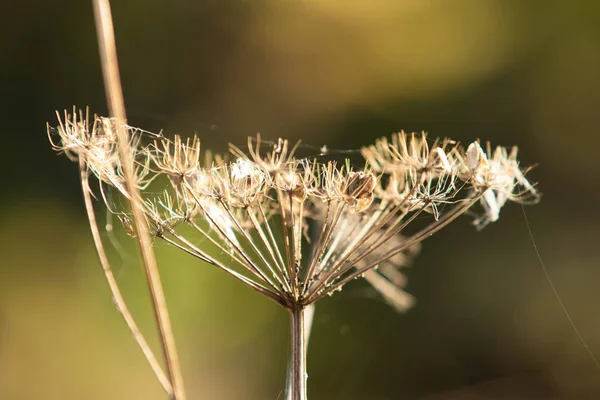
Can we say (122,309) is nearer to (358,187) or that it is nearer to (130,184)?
(130,184)

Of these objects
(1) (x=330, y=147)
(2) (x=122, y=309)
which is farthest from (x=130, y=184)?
(1) (x=330, y=147)

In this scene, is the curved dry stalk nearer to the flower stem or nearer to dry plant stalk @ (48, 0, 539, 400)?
dry plant stalk @ (48, 0, 539, 400)

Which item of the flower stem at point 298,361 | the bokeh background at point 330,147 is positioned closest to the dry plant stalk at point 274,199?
the flower stem at point 298,361

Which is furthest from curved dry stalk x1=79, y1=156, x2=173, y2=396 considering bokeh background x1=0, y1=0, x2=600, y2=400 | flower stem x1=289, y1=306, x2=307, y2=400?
bokeh background x1=0, y1=0, x2=600, y2=400

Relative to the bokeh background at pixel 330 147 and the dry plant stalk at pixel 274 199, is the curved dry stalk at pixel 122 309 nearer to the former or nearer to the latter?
the dry plant stalk at pixel 274 199

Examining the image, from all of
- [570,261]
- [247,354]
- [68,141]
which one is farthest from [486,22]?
[68,141]

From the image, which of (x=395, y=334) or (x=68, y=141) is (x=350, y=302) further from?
(x=68, y=141)
